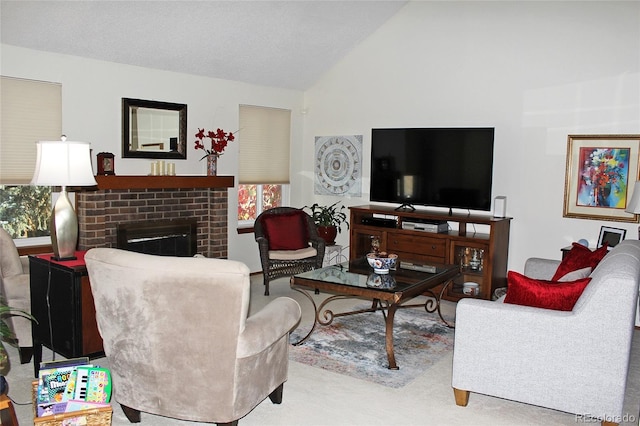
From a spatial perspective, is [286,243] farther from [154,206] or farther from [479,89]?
[479,89]

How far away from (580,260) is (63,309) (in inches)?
136

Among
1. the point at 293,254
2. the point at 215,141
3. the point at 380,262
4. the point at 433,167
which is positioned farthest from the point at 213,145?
the point at 380,262

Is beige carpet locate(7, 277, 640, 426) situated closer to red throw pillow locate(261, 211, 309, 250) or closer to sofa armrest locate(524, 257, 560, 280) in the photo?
sofa armrest locate(524, 257, 560, 280)

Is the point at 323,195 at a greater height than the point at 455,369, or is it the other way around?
the point at 323,195

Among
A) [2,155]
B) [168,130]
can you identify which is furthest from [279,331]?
[168,130]

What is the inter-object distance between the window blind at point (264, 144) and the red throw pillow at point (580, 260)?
4008 millimetres

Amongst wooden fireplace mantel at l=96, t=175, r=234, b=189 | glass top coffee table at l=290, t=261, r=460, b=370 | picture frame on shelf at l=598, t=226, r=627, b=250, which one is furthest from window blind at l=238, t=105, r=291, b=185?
picture frame on shelf at l=598, t=226, r=627, b=250

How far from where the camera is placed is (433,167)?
251 inches

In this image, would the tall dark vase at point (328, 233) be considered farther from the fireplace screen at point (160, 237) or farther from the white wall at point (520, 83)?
the fireplace screen at point (160, 237)

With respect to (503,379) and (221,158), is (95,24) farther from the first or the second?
(503,379)

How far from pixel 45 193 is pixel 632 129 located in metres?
5.48

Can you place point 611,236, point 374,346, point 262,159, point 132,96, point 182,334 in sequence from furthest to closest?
point 262,159 < point 132,96 < point 611,236 < point 374,346 < point 182,334

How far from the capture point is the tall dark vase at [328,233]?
7.10 meters

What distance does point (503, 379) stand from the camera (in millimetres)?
3283
